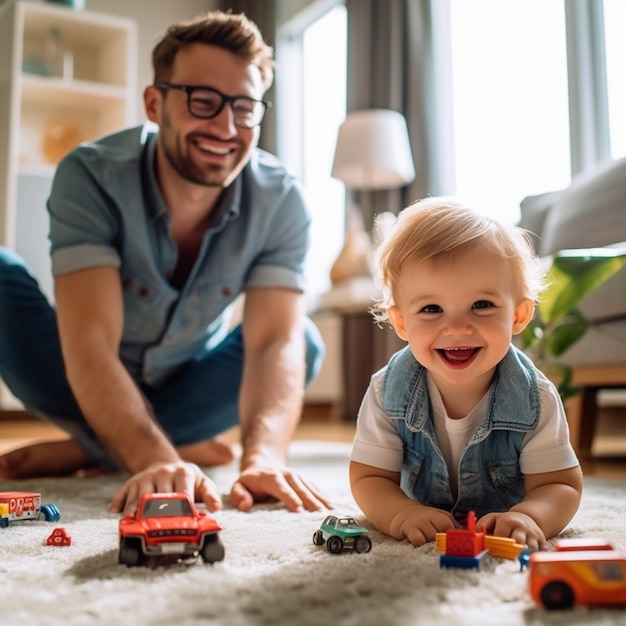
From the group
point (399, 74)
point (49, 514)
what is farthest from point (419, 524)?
point (399, 74)

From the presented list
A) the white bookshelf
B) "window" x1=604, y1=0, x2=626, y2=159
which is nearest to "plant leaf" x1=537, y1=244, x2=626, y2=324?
"window" x1=604, y1=0, x2=626, y2=159

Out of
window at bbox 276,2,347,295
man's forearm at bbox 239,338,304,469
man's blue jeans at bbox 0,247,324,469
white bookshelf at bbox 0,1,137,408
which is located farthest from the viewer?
window at bbox 276,2,347,295

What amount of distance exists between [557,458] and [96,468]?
1119 mm

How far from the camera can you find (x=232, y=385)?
1769mm

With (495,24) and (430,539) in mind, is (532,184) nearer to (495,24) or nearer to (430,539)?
(495,24)

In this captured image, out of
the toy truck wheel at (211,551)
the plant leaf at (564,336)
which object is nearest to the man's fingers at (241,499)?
the toy truck wheel at (211,551)

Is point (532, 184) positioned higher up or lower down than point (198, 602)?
higher up

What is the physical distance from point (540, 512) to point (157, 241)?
3.15ft

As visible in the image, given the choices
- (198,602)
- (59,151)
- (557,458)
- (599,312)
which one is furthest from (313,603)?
(59,151)

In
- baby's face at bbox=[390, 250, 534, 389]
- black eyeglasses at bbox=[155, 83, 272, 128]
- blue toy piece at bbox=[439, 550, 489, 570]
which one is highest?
black eyeglasses at bbox=[155, 83, 272, 128]

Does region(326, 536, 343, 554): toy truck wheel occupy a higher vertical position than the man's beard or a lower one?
lower

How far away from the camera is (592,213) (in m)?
2.21

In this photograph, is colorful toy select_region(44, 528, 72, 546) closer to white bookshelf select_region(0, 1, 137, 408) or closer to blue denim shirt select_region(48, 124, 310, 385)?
blue denim shirt select_region(48, 124, 310, 385)

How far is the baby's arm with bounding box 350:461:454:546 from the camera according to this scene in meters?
0.84
